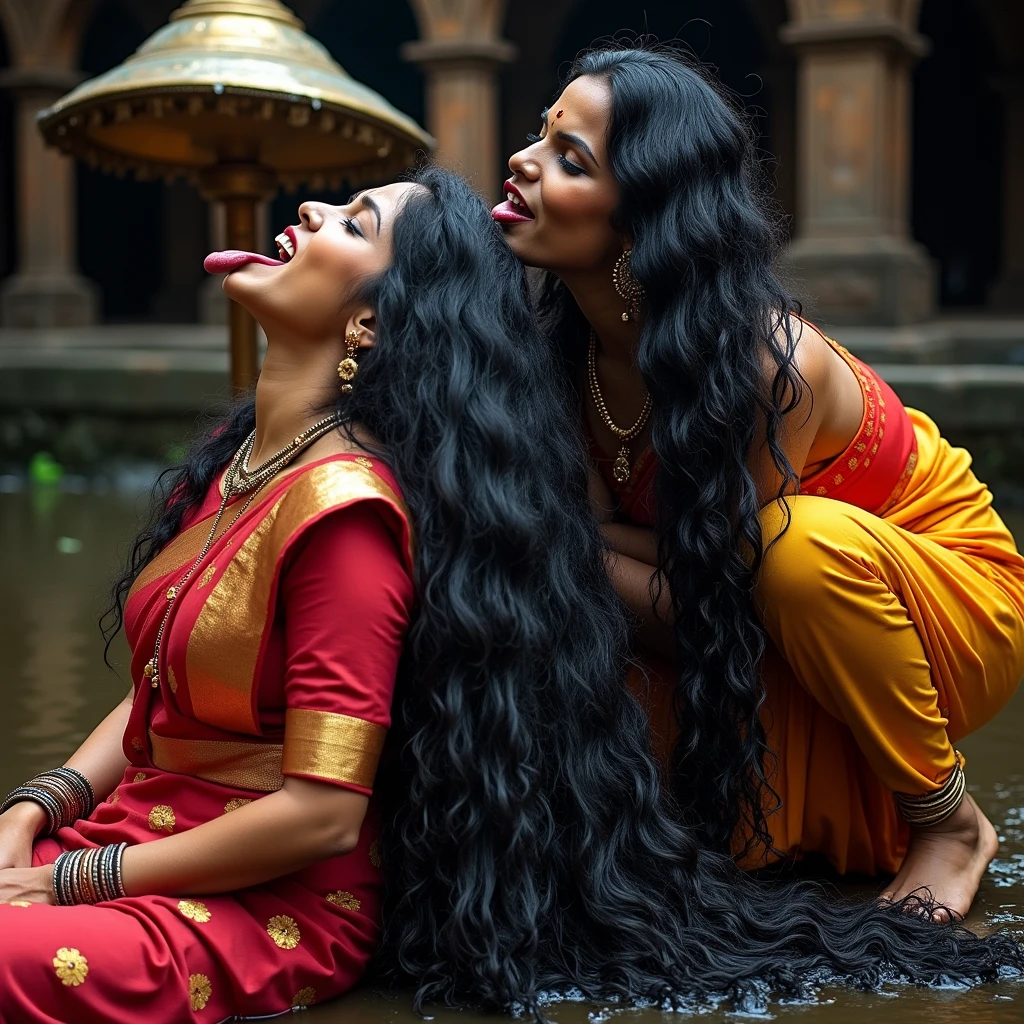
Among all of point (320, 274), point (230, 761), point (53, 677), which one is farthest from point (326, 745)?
point (53, 677)

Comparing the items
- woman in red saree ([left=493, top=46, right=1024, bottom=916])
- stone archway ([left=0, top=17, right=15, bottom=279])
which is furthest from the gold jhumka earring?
stone archway ([left=0, top=17, right=15, bottom=279])

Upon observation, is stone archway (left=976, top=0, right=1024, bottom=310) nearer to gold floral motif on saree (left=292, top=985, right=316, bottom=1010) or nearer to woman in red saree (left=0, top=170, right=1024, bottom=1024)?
woman in red saree (left=0, top=170, right=1024, bottom=1024)

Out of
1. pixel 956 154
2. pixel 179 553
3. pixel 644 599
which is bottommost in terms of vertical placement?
pixel 644 599

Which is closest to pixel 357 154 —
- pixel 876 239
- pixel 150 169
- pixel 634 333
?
pixel 150 169

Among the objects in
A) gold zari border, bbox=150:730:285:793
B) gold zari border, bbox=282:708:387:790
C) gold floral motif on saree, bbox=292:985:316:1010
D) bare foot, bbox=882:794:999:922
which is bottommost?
gold floral motif on saree, bbox=292:985:316:1010

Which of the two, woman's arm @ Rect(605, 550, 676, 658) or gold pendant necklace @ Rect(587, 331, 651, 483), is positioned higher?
gold pendant necklace @ Rect(587, 331, 651, 483)

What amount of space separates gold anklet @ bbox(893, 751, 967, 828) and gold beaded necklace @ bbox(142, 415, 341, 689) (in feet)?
3.91

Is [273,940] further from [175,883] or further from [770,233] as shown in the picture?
[770,233]

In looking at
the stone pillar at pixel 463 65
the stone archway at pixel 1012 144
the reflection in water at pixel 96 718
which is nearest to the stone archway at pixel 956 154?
the stone archway at pixel 1012 144

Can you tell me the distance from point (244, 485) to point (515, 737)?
23.8 inches

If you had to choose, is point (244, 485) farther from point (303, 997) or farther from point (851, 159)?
point (851, 159)

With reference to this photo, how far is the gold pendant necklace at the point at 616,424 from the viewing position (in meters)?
2.84

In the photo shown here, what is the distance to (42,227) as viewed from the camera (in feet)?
42.4

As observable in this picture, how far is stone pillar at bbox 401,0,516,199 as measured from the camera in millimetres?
11453
